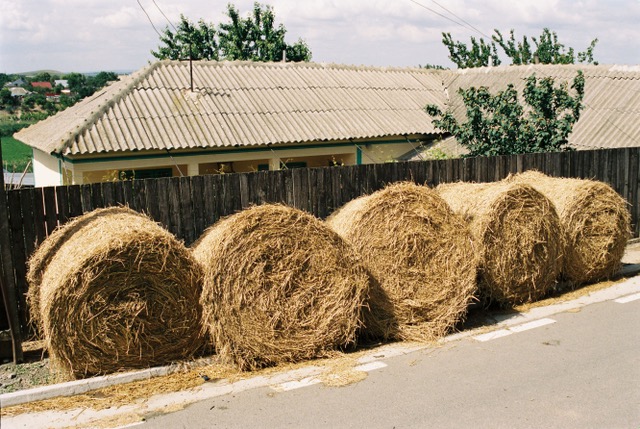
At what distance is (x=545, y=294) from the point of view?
8.80m

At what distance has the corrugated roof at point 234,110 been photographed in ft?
45.1

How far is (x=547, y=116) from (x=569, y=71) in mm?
7410

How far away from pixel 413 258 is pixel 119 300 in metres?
3.36

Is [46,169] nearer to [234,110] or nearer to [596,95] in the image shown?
[234,110]

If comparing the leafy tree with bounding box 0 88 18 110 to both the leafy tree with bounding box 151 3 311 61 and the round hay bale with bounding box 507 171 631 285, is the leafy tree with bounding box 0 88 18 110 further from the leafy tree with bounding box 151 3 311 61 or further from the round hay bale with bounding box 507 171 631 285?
the round hay bale with bounding box 507 171 631 285

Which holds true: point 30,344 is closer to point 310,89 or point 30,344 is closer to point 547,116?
point 547,116

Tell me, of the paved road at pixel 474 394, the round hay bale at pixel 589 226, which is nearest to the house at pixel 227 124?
the round hay bale at pixel 589 226

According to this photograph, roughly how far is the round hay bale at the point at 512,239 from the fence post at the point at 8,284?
5293mm

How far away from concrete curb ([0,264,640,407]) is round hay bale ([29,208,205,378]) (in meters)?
0.14

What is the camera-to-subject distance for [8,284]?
21.1 ft

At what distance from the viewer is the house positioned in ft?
44.3

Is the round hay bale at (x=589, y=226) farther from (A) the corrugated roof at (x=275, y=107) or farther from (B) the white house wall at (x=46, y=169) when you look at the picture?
(B) the white house wall at (x=46, y=169)

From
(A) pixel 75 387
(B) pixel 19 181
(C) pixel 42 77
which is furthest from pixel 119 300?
(C) pixel 42 77

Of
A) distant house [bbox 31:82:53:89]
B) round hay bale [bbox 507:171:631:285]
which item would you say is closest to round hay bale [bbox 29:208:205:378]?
round hay bale [bbox 507:171:631:285]
